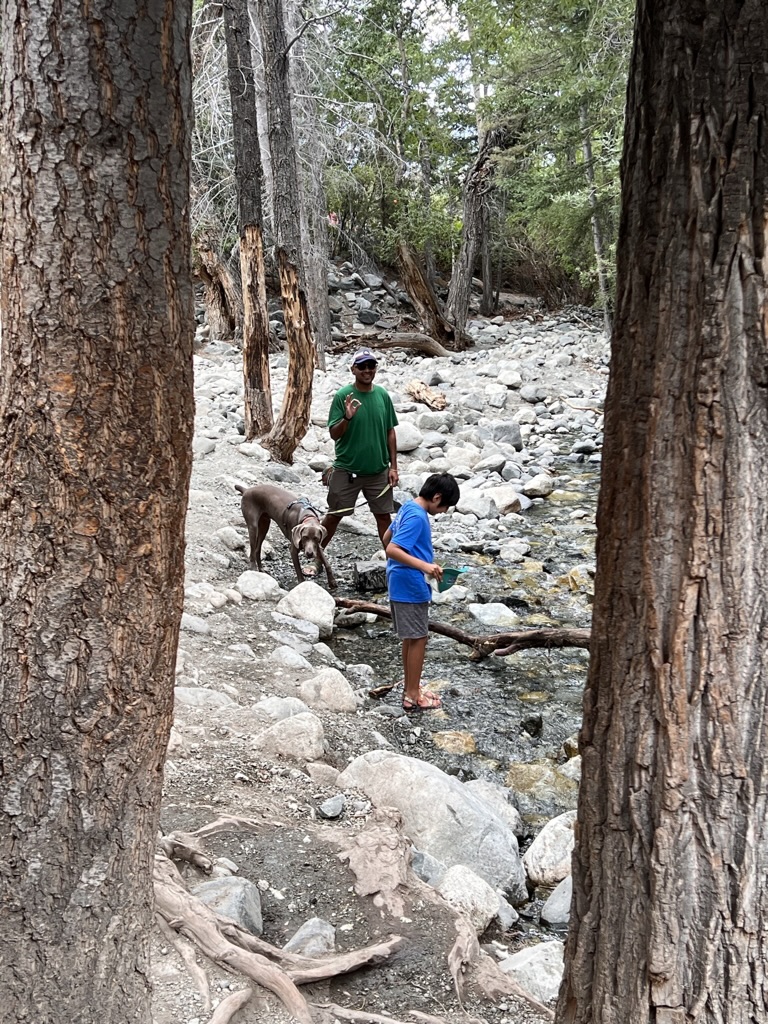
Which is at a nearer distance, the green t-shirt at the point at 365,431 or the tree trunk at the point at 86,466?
the tree trunk at the point at 86,466

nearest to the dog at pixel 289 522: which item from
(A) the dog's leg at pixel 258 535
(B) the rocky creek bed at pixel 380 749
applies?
(A) the dog's leg at pixel 258 535

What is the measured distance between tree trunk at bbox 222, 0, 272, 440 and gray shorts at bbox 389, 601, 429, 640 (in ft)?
19.5

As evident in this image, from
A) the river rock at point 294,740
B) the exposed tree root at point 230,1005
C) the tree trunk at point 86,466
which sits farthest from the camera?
the river rock at point 294,740

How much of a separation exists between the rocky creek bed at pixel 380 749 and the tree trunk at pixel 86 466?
809 mm

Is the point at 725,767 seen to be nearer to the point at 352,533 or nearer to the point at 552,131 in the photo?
the point at 352,533

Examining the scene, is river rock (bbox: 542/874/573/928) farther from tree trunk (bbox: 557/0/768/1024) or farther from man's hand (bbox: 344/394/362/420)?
man's hand (bbox: 344/394/362/420)

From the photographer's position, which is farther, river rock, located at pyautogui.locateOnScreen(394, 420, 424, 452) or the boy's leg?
river rock, located at pyautogui.locateOnScreen(394, 420, 424, 452)

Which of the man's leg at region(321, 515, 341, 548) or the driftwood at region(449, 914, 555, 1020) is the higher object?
the man's leg at region(321, 515, 341, 548)

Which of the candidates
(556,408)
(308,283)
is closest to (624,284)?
(556,408)

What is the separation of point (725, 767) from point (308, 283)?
601 inches

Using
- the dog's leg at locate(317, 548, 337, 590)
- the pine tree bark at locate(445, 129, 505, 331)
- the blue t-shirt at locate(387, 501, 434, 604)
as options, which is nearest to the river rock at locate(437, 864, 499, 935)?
the blue t-shirt at locate(387, 501, 434, 604)

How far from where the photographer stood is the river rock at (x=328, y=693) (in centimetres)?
543

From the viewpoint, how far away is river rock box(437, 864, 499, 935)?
3.54m

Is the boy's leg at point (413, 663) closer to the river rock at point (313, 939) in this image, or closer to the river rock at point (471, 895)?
the river rock at point (471, 895)
